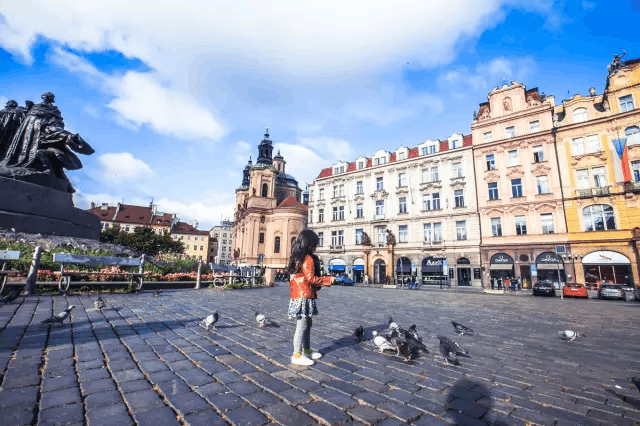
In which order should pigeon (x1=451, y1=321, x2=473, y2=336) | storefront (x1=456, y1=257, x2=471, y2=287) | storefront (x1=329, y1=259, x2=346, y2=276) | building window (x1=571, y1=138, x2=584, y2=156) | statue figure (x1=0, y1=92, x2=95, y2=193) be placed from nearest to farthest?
pigeon (x1=451, y1=321, x2=473, y2=336), statue figure (x1=0, y1=92, x2=95, y2=193), building window (x1=571, y1=138, x2=584, y2=156), storefront (x1=456, y1=257, x2=471, y2=287), storefront (x1=329, y1=259, x2=346, y2=276)

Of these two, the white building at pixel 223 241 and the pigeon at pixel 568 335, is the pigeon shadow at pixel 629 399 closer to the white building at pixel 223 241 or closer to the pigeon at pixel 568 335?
the pigeon at pixel 568 335

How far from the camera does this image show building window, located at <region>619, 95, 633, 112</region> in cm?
2731

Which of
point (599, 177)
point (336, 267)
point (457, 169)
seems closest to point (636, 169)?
point (599, 177)

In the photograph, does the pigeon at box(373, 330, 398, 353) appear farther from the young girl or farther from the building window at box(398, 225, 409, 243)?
the building window at box(398, 225, 409, 243)

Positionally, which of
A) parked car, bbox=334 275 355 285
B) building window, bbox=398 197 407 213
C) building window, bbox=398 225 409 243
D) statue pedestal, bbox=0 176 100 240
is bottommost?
parked car, bbox=334 275 355 285

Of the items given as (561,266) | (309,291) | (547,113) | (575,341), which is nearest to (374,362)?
(309,291)

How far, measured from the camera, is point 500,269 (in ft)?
100

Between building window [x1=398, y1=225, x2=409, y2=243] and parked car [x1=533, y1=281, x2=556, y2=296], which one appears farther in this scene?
building window [x1=398, y1=225, x2=409, y2=243]

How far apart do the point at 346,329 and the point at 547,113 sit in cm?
3511

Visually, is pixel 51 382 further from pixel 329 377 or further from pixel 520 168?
pixel 520 168

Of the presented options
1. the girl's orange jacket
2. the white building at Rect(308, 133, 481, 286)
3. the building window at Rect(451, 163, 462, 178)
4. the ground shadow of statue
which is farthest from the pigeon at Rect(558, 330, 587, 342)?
the building window at Rect(451, 163, 462, 178)

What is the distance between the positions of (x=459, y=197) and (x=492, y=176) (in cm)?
396

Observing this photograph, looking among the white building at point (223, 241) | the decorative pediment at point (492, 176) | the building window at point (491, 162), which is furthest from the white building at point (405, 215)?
the white building at point (223, 241)

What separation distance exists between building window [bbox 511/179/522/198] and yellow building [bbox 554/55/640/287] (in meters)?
3.54
